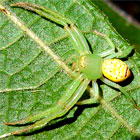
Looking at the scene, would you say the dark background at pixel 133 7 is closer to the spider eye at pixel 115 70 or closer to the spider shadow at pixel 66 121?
the spider eye at pixel 115 70

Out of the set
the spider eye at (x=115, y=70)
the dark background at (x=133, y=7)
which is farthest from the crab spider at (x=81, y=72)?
the dark background at (x=133, y=7)

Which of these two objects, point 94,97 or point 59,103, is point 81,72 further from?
point 59,103

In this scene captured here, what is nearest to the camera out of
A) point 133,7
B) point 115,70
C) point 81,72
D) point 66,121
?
point 115,70

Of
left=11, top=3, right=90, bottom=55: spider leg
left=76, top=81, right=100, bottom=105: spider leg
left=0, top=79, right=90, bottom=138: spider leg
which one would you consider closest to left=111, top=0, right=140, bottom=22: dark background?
left=11, top=3, right=90, bottom=55: spider leg

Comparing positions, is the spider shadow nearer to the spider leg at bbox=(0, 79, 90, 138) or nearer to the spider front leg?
the spider leg at bbox=(0, 79, 90, 138)

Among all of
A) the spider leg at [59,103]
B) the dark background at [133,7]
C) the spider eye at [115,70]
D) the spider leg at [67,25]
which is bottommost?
the dark background at [133,7]

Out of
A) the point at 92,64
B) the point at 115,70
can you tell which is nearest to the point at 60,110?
the point at 92,64

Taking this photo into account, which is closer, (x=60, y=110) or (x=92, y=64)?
(x=60, y=110)
